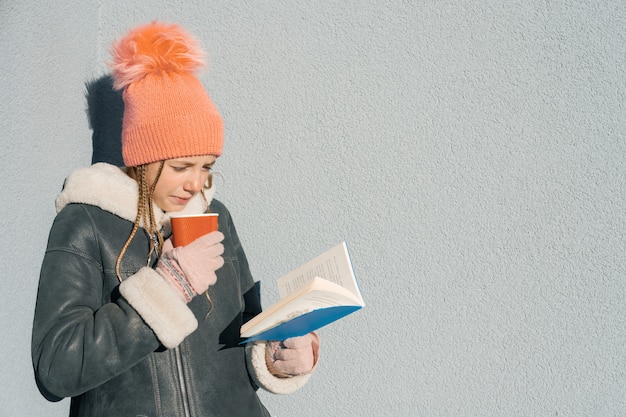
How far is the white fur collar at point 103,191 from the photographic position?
5.54 ft

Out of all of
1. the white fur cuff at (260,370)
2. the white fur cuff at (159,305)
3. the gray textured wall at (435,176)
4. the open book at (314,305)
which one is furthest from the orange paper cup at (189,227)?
the gray textured wall at (435,176)

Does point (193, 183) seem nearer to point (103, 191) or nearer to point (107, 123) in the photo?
point (103, 191)

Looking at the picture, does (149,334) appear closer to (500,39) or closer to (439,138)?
(439,138)

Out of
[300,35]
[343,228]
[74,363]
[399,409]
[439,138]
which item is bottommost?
[399,409]

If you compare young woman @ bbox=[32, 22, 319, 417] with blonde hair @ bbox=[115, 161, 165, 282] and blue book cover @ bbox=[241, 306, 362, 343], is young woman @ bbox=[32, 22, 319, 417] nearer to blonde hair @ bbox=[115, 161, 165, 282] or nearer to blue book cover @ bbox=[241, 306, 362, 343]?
blonde hair @ bbox=[115, 161, 165, 282]

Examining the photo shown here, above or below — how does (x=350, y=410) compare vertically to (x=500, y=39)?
below

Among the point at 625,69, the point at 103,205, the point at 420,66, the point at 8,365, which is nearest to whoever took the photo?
the point at 8,365

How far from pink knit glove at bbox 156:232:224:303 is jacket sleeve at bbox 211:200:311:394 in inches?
15.8

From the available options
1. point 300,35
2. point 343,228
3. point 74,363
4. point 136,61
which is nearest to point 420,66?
point 300,35

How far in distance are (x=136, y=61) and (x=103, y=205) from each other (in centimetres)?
47

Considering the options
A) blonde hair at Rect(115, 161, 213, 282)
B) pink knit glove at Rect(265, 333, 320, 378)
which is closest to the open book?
pink knit glove at Rect(265, 333, 320, 378)

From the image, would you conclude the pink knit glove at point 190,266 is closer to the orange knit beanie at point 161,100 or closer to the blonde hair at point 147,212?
the blonde hair at point 147,212

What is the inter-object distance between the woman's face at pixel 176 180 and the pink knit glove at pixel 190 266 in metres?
0.23

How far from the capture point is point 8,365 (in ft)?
4.74
